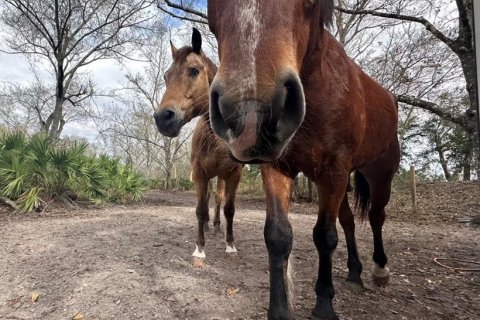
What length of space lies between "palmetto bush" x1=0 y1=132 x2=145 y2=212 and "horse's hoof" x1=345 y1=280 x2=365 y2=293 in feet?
18.1

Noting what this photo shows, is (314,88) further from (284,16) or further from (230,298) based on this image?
(230,298)

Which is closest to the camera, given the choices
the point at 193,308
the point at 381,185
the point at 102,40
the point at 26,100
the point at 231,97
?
the point at 231,97

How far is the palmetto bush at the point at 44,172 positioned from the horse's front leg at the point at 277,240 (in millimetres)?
5610

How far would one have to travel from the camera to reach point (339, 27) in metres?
2.78

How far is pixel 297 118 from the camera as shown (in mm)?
876

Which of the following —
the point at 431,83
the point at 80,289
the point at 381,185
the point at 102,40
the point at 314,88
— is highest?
the point at 102,40

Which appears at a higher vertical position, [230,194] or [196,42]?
[196,42]

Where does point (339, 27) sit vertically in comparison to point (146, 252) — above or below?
above

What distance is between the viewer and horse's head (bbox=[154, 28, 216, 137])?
254 cm

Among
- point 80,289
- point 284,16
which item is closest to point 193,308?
point 80,289

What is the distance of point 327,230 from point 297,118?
35.6 inches

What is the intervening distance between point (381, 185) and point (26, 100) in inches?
247

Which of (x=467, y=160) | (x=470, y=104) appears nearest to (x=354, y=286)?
(x=467, y=160)

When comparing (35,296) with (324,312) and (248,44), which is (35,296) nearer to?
(324,312)
